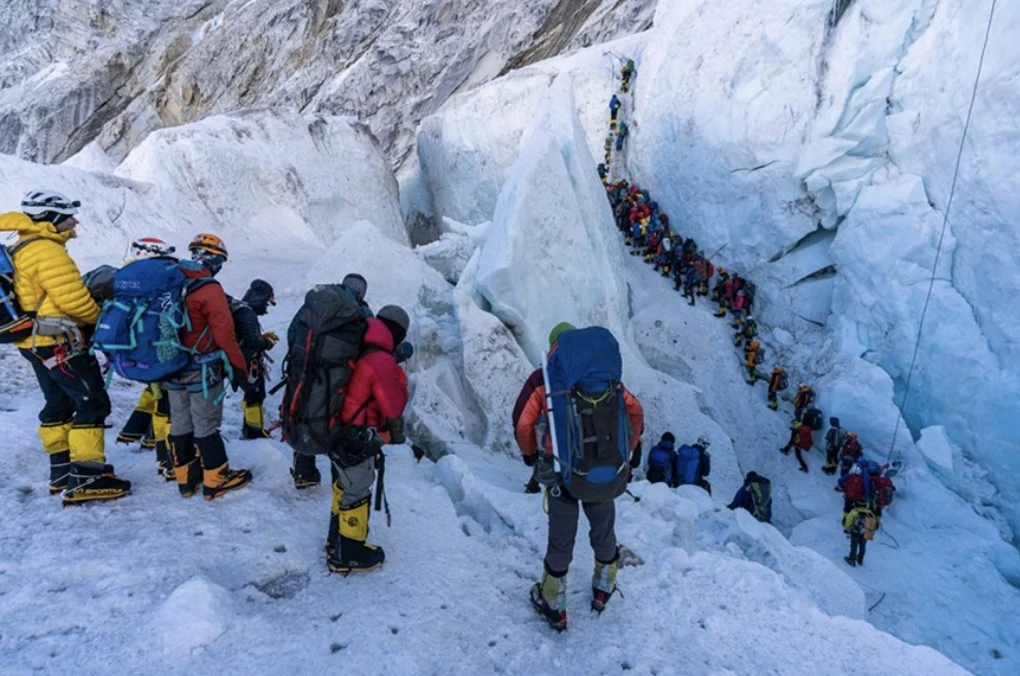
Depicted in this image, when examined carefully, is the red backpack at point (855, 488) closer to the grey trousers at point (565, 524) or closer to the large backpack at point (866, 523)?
the large backpack at point (866, 523)

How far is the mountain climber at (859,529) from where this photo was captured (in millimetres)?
7520

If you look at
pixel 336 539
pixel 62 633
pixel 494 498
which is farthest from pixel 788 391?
pixel 62 633

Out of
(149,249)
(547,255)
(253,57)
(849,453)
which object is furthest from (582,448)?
(253,57)

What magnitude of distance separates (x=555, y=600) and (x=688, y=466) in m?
5.51

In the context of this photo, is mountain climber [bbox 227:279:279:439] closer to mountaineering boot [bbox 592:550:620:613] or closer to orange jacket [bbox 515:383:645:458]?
orange jacket [bbox 515:383:645:458]

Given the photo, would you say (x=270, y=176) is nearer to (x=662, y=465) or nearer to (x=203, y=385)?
(x=662, y=465)

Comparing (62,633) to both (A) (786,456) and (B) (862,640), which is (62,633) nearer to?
(B) (862,640)

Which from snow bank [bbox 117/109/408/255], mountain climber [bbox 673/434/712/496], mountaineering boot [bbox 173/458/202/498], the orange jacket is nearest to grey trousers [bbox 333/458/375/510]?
the orange jacket

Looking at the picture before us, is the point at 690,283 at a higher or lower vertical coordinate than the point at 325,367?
higher

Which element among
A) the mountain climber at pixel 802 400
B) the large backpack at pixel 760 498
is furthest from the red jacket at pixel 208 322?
the mountain climber at pixel 802 400

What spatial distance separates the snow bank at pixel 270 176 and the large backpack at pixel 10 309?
8.14 metres

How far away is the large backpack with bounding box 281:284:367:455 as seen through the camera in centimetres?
252

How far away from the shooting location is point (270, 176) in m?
12.1

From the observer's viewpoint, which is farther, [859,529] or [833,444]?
[833,444]
